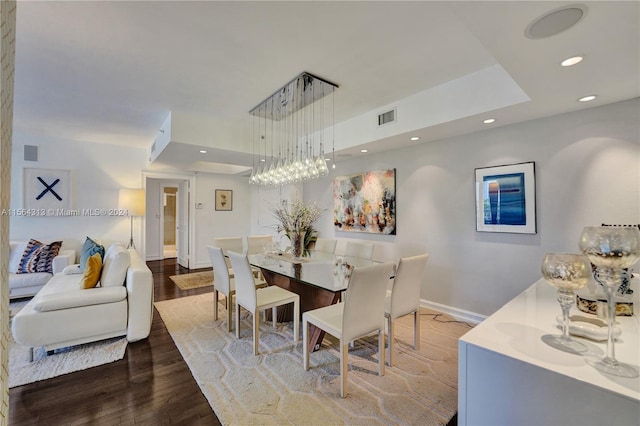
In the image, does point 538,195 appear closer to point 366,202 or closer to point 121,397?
point 366,202

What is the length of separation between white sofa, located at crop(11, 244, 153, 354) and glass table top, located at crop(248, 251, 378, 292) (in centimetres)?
121

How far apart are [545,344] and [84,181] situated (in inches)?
261

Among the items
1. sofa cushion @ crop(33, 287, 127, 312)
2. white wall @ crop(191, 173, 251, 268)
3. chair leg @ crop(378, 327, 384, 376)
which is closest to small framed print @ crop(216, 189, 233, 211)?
white wall @ crop(191, 173, 251, 268)

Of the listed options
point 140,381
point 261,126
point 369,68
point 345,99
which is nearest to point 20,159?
point 261,126

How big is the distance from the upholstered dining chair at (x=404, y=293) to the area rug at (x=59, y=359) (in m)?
2.45

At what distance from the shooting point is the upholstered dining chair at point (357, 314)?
195 cm

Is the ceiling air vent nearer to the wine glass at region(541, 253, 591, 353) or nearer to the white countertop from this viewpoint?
the white countertop

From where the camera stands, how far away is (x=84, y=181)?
198 inches

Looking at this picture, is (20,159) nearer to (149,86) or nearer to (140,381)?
(149,86)

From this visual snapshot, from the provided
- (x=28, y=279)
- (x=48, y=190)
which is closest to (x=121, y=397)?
(x=28, y=279)

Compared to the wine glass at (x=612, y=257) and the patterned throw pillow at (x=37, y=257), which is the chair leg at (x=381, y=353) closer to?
the wine glass at (x=612, y=257)

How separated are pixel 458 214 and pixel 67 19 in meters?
4.01

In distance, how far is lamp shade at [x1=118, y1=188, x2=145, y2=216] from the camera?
16.7 ft

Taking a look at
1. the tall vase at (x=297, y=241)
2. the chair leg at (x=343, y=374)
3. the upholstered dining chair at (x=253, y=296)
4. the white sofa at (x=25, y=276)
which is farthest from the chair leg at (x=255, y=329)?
the white sofa at (x=25, y=276)
